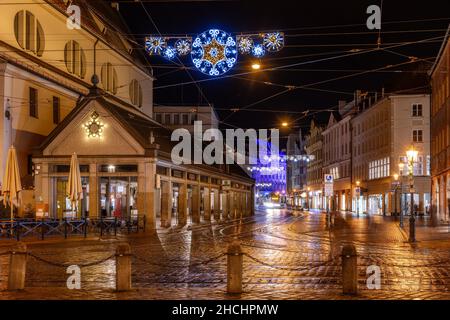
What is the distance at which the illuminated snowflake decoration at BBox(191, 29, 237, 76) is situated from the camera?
21.5 meters

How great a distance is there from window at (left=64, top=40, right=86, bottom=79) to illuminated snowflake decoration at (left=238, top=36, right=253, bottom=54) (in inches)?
981

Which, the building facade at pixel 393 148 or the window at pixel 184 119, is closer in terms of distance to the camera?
the building facade at pixel 393 148

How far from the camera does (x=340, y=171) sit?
4301 inches

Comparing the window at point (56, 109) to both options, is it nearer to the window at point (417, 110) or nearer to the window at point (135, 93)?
the window at point (135, 93)

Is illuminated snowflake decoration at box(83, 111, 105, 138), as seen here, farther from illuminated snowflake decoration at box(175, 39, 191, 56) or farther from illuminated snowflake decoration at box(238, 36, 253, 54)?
illuminated snowflake decoration at box(238, 36, 253, 54)

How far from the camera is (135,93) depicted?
61.0m

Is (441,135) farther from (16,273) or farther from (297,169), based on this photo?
(297,169)

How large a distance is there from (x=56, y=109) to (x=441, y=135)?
29.3m

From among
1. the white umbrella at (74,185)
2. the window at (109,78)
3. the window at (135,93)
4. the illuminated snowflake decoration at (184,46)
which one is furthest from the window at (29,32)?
the illuminated snowflake decoration at (184,46)

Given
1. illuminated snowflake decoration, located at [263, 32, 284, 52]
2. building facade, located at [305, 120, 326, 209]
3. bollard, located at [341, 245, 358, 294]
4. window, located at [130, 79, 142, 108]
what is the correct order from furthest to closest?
building facade, located at [305, 120, 326, 209], window, located at [130, 79, 142, 108], illuminated snowflake decoration, located at [263, 32, 284, 52], bollard, located at [341, 245, 358, 294]

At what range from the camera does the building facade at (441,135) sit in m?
49.1

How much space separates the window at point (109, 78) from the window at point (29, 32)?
35.9ft

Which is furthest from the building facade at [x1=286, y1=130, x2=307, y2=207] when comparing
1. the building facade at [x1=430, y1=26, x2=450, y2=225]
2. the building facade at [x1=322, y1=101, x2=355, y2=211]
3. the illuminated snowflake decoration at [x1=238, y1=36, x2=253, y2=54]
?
the illuminated snowflake decoration at [x1=238, y1=36, x2=253, y2=54]
